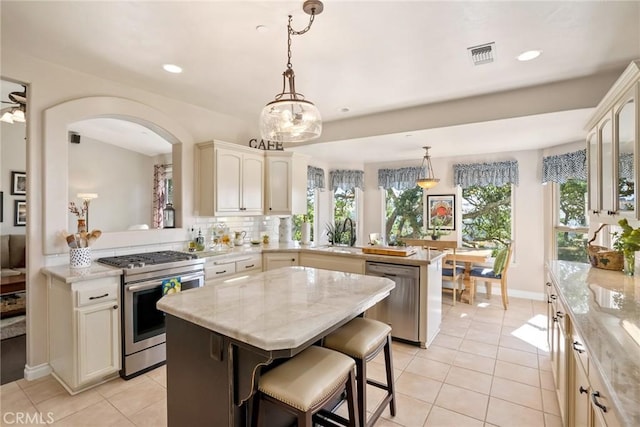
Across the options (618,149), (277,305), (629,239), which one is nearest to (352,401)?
(277,305)

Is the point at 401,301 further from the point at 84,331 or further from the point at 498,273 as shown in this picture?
the point at 84,331

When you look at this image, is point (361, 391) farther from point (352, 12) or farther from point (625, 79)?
point (625, 79)

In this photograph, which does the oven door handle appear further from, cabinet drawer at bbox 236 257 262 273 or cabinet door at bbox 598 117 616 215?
cabinet door at bbox 598 117 616 215

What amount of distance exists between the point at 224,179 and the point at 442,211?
12.9 ft

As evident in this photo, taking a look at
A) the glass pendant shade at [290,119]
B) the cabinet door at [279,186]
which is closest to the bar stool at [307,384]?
the glass pendant shade at [290,119]

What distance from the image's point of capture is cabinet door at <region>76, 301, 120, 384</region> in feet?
7.53

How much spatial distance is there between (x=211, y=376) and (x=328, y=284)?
0.82 metres

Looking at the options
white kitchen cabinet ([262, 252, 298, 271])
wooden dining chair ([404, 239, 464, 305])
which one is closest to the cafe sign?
white kitchen cabinet ([262, 252, 298, 271])

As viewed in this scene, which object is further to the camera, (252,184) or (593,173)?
(252,184)

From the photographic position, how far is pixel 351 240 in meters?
6.31

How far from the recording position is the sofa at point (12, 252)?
4.81 metres

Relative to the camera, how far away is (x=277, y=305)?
1.53m

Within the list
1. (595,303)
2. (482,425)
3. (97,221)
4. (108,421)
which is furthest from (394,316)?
(97,221)

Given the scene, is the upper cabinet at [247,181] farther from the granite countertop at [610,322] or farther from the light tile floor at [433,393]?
the granite countertop at [610,322]
